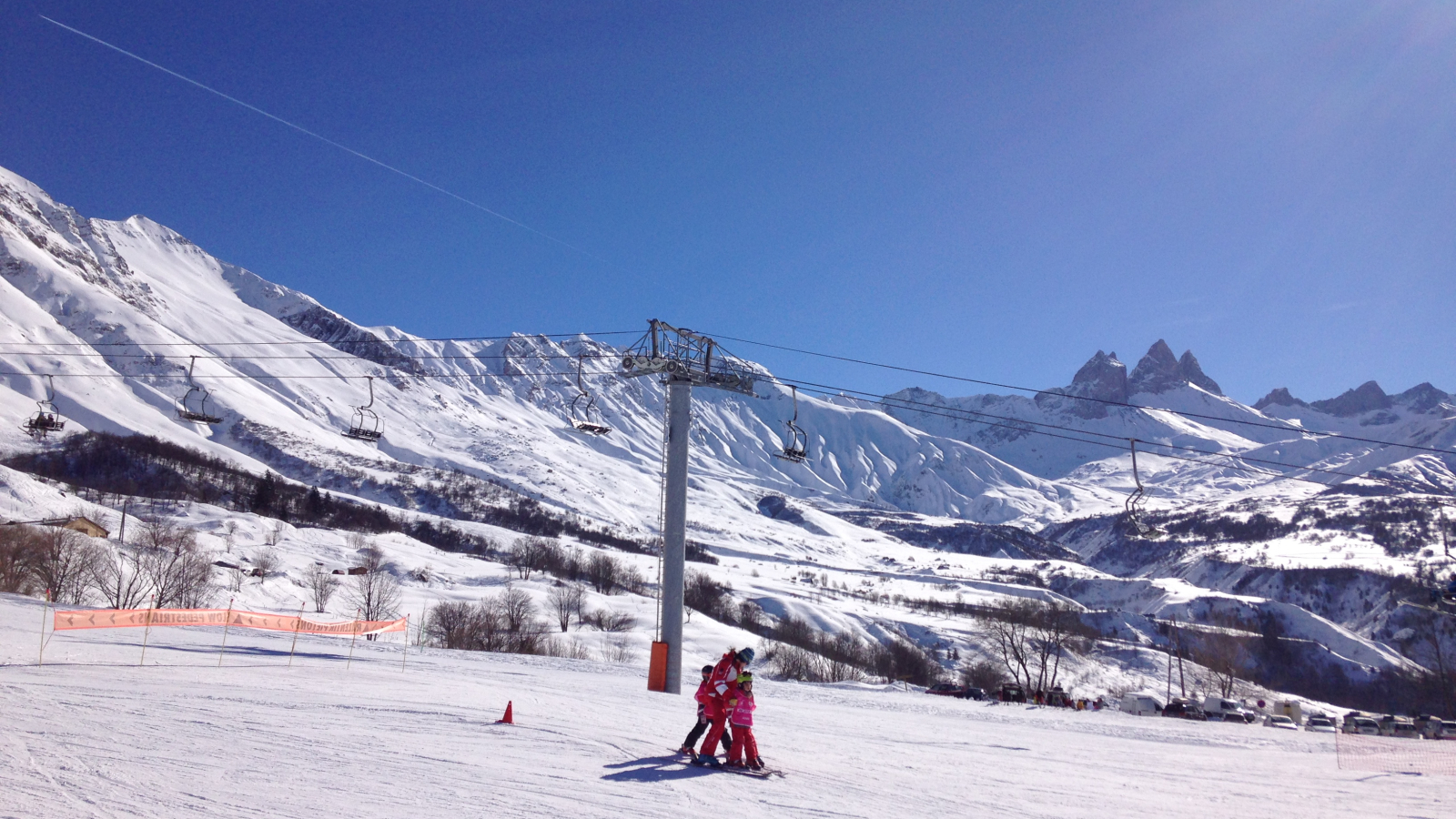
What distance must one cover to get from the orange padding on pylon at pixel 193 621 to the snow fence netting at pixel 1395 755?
3243 centimetres

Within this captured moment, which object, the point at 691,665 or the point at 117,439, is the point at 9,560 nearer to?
the point at 691,665

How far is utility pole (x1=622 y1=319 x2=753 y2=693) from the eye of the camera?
2486 cm

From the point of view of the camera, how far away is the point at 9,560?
55.0 meters

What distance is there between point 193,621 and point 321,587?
49.0 meters

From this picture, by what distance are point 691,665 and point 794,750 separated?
51126 mm

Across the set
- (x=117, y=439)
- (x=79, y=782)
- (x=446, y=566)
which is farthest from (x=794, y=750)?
(x=117, y=439)

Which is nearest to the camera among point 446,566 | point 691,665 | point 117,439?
point 691,665

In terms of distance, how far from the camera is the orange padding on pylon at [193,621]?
26.6 metres

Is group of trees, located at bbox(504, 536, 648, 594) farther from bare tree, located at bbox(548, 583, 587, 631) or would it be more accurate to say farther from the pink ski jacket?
the pink ski jacket

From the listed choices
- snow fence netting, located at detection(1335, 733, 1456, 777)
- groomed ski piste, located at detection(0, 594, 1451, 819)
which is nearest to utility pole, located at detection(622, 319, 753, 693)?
groomed ski piste, located at detection(0, 594, 1451, 819)

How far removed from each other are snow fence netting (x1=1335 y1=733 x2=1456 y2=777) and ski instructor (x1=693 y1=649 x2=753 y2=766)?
55.3ft

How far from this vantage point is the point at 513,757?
13305mm

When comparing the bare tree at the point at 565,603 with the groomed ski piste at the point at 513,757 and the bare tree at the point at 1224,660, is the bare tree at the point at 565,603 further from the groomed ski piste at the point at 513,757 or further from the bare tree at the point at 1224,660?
the bare tree at the point at 1224,660

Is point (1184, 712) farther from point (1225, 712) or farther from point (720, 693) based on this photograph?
point (720, 693)
